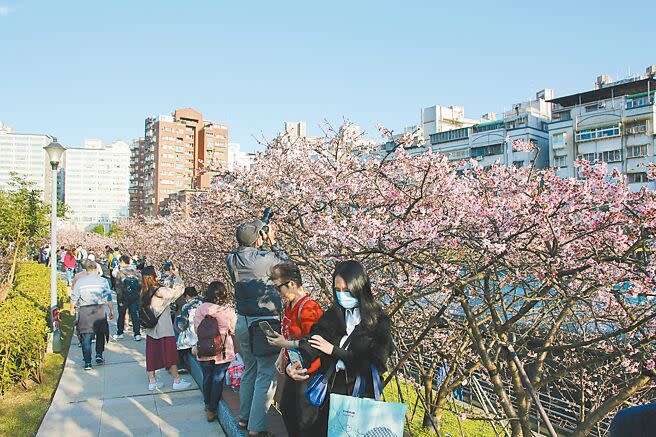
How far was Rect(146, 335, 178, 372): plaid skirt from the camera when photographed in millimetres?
6594

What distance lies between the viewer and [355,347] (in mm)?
2908

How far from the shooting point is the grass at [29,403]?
5.46 m

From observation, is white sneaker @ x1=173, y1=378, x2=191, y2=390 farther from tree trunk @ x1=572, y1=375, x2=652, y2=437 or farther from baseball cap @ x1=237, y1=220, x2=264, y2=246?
tree trunk @ x1=572, y1=375, x2=652, y2=437

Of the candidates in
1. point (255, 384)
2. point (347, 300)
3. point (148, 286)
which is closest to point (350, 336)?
point (347, 300)

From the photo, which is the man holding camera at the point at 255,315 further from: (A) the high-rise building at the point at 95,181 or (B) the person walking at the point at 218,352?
(A) the high-rise building at the point at 95,181

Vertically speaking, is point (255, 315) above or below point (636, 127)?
below

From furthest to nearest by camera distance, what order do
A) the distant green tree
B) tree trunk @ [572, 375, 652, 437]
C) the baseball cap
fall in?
the distant green tree, the baseball cap, tree trunk @ [572, 375, 652, 437]

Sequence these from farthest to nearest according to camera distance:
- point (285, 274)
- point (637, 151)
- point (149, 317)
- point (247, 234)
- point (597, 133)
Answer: point (597, 133) → point (637, 151) → point (149, 317) → point (247, 234) → point (285, 274)

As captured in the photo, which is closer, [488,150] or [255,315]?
Answer: [255,315]

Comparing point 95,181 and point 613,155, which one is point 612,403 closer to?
point 613,155

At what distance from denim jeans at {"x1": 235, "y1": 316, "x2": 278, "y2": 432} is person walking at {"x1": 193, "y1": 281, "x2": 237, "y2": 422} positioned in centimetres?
109

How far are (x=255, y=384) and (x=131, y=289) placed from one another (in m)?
6.94

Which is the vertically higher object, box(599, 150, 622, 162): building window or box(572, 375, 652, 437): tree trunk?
box(599, 150, 622, 162): building window

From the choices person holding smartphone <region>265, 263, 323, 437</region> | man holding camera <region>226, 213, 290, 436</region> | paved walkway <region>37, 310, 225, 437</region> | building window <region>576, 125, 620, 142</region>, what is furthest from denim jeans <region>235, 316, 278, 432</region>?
building window <region>576, 125, 620, 142</region>
